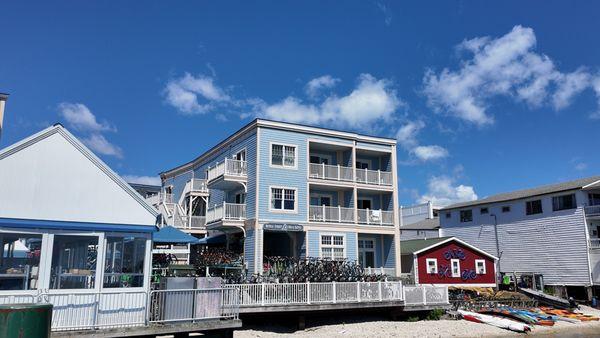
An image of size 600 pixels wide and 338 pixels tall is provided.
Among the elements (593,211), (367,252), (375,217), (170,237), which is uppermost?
(593,211)

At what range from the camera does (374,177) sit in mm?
31922

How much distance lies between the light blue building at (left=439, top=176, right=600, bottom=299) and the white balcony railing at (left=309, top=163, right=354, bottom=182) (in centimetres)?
1626

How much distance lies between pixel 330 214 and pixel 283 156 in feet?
15.1

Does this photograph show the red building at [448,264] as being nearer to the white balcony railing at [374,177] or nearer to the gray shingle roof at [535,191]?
the white balcony railing at [374,177]

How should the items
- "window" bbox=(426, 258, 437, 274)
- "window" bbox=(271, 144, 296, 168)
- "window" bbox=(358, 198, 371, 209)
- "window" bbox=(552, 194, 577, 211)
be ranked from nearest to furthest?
1. "window" bbox=(271, 144, 296, 168)
2. "window" bbox=(426, 258, 437, 274)
3. "window" bbox=(358, 198, 371, 209)
4. "window" bbox=(552, 194, 577, 211)

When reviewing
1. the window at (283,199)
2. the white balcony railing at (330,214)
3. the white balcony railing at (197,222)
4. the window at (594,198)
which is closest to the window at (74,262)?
the window at (283,199)

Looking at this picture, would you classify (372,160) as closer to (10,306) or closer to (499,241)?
(499,241)

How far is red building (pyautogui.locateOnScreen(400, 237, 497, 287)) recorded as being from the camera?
1272 inches

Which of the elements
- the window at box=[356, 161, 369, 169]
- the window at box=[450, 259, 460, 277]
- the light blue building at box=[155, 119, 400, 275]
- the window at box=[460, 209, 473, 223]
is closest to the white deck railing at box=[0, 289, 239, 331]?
the light blue building at box=[155, 119, 400, 275]

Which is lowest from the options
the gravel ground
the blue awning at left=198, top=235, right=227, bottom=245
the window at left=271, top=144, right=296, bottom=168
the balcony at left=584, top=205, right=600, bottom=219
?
the gravel ground

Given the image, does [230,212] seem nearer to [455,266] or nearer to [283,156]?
[283,156]

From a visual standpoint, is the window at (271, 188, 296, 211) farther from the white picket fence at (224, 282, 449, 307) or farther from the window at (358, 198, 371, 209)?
the white picket fence at (224, 282, 449, 307)

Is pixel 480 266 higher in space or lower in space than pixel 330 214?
lower

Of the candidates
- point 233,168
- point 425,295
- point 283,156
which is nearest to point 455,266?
point 425,295
